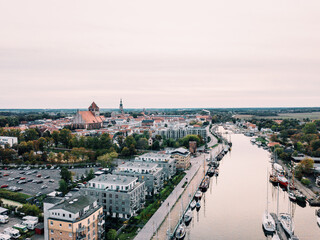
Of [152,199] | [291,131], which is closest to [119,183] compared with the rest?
[152,199]

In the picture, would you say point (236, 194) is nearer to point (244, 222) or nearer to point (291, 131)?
point (244, 222)

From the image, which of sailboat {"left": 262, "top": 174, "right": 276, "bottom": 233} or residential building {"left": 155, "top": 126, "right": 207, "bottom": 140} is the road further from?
residential building {"left": 155, "top": 126, "right": 207, "bottom": 140}

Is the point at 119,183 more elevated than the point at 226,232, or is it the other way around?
the point at 119,183

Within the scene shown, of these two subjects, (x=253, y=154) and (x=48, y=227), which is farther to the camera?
(x=253, y=154)

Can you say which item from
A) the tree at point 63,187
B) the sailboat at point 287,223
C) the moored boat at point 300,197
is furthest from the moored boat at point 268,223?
the tree at point 63,187

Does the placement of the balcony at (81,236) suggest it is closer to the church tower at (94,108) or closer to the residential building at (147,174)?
the residential building at (147,174)

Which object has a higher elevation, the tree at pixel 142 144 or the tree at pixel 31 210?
the tree at pixel 142 144

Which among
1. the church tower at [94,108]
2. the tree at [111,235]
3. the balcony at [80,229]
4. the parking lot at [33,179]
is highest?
the church tower at [94,108]

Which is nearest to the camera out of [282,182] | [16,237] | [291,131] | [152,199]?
[16,237]
